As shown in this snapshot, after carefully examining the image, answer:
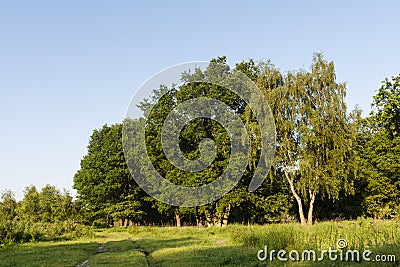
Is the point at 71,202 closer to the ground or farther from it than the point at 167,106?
closer to the ground

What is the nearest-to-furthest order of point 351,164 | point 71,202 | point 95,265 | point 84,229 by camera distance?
point 95,265, point 84,229, point 351,164, point 71,202

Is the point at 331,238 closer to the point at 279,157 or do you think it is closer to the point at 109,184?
the point at 279,157

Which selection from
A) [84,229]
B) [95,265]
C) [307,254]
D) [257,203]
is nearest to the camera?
[307,254]

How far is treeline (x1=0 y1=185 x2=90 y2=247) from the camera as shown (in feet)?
100

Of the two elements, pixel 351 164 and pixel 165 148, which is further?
pixel 165 148

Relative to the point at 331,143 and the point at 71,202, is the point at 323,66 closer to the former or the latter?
the point at 331,143

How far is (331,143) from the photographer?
40.4 m

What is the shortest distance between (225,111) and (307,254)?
32874 millimetres

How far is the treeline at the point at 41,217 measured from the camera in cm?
3058

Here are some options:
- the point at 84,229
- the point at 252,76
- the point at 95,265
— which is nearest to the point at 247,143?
the point at 252,76

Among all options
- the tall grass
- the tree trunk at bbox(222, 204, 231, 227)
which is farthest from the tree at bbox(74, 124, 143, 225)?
the tall grass

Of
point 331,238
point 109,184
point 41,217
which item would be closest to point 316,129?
point 331,238

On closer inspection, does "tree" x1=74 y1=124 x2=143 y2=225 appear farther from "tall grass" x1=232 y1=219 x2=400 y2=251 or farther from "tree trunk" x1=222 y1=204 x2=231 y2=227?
"tall grass" x1=232 y1=219 x2=400 y2=251

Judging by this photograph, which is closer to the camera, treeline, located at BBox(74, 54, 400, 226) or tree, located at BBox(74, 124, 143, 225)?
treeline, located at BBox(74, 54, 400, 226)
